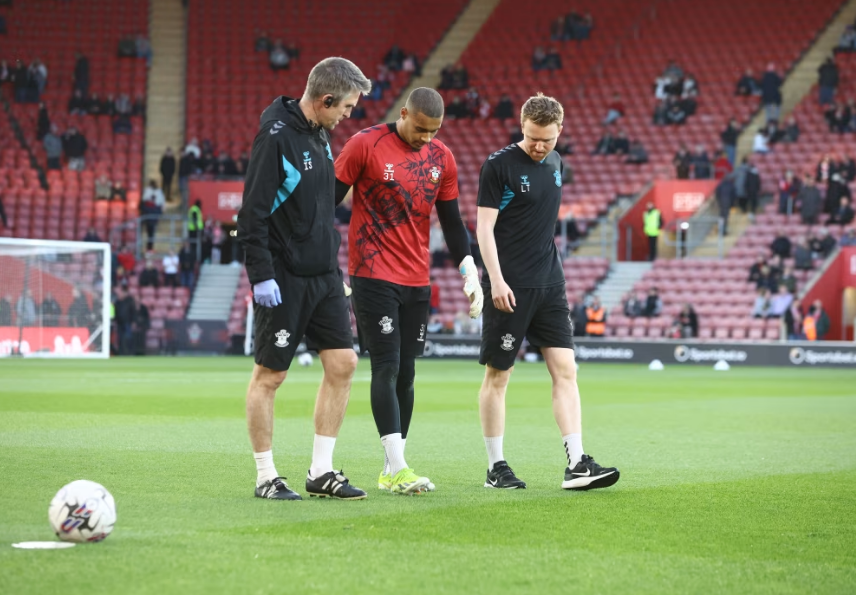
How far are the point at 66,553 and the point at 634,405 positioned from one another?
1116 centimetres

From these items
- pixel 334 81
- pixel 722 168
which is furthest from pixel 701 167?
pixel 334 81

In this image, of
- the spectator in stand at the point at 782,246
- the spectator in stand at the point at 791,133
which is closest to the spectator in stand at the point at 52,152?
the spectator in stand at the point at 782,246

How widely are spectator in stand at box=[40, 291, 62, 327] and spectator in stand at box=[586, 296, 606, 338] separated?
475 inches

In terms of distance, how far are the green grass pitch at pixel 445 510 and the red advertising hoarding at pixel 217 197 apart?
2132 cm

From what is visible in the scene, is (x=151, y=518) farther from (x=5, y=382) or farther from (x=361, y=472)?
(x=5, y=382)

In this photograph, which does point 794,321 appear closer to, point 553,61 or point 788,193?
point 788,193

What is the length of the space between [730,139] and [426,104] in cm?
2830

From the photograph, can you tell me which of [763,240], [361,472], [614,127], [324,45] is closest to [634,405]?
[361,472]

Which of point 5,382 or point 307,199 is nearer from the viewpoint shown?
point 307,199

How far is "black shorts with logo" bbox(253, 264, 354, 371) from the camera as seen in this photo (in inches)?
259

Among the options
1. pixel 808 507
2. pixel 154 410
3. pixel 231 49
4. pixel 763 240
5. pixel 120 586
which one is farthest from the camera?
pixel 231 49

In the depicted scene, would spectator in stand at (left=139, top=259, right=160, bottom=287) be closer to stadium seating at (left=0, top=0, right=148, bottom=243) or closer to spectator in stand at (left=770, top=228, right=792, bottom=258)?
stadium seating at (left=0, top=0, right=148, bottom=243)

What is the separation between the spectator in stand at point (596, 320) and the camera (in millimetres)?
30156

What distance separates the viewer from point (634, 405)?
1534 centimetres
